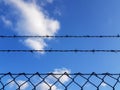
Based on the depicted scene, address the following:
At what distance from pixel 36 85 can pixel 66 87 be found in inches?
13.5

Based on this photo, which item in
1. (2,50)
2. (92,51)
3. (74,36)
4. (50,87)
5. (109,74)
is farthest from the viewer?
(74,36)

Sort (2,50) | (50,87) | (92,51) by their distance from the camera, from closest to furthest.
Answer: (50,87)
(2,50)
(92,51)

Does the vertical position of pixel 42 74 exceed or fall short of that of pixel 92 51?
it falls short

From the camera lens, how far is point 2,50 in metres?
4.61

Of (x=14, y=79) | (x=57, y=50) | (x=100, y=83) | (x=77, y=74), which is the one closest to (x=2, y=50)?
(x=57, y=50)

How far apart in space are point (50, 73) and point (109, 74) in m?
0.68

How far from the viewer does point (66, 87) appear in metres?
3.04

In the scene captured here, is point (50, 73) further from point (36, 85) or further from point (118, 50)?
point (118, 50)

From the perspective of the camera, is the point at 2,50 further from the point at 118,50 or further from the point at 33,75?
the point at 118,50

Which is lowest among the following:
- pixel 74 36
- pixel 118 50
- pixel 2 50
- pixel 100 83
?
pixel 100 83

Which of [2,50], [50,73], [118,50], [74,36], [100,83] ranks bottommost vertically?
[100,83]

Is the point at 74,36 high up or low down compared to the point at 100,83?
up

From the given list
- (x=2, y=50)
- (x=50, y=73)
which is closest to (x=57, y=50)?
(x=2, y=50)

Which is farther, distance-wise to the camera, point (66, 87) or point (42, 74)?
point (42, 74)
